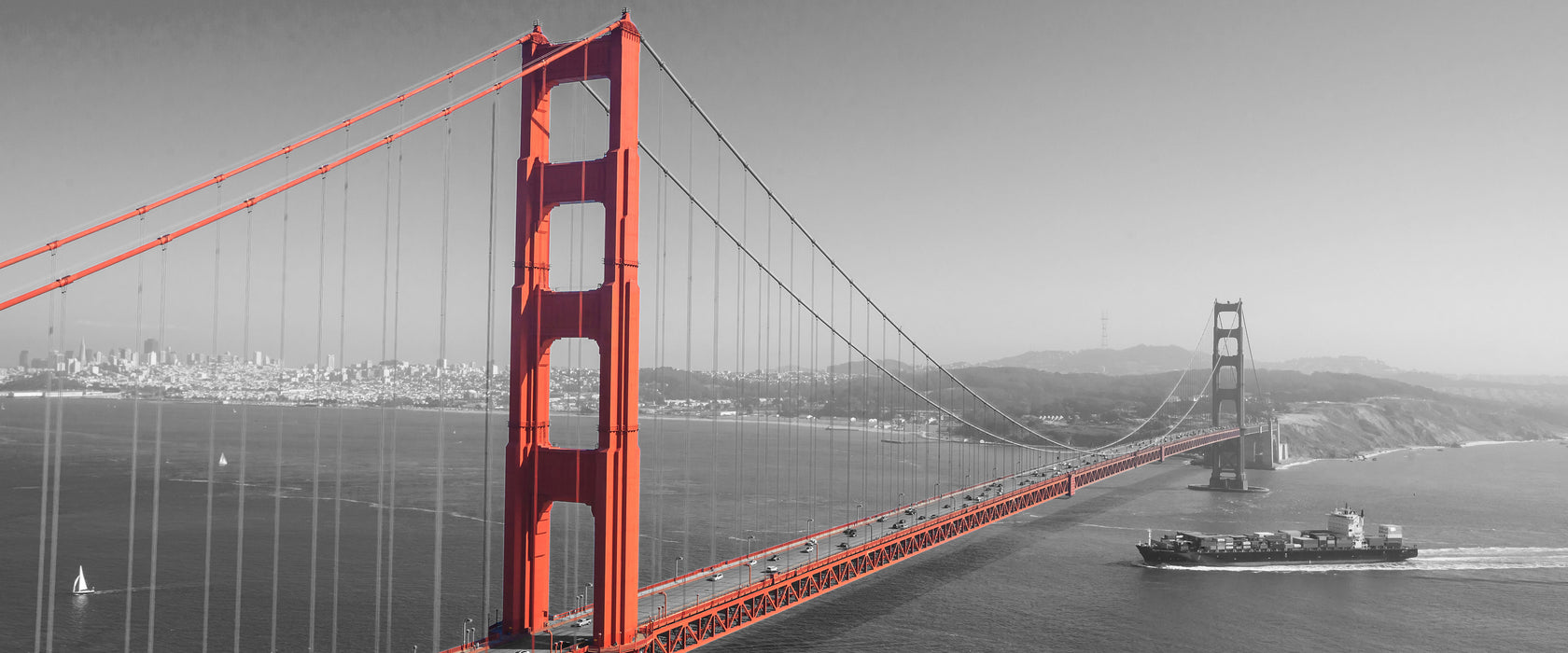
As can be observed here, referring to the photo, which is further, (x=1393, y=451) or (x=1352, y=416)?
(x=1352, y=416)

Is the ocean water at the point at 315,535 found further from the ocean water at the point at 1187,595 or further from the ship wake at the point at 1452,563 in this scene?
the ship wake at the point at 1452,563

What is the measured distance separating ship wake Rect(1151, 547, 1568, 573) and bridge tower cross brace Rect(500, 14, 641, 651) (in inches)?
1579

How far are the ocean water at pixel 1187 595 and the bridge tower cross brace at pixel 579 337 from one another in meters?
15.3

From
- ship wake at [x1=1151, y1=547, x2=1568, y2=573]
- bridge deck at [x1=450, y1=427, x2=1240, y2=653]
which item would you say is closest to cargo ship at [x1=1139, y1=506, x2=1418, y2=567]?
ship wake at [x1=1151, y1=547, x2=1568, y2=573]

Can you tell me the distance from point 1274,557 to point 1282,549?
32.9 inches

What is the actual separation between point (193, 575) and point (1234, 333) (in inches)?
4162

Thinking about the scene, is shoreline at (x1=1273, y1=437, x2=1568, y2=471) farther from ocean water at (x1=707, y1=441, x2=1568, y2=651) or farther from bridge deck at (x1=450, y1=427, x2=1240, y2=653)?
bridge deck at (x1=450, y1=427, x2=1240, y2=653)

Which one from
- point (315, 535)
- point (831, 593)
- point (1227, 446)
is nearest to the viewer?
point (315, 535)

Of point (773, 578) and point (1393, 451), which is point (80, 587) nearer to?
point (773, 578)

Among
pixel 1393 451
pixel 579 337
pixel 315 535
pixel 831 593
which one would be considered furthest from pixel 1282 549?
pixel 1393 451

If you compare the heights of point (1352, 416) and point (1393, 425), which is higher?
point (1352, 416)

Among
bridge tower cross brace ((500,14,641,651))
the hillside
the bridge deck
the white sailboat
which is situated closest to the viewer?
bridge tower cross brace ((500,14,641,651))

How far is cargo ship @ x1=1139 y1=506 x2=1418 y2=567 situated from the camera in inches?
1970

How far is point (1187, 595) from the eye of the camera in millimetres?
42875
